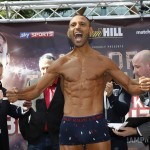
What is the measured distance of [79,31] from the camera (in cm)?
263

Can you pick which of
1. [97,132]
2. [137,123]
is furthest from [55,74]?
[137,123]

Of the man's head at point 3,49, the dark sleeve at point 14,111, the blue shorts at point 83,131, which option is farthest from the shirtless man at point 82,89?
the man's head at point 3,49

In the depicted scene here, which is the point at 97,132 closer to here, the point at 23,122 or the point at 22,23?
the point at 23,122

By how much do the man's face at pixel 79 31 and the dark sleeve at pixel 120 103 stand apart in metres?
1.25

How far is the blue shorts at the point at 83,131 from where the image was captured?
2.61 meters

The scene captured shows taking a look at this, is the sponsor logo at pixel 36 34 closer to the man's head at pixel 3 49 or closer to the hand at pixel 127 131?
the man's head at pixel 3 49

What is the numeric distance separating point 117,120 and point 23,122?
3.26ft

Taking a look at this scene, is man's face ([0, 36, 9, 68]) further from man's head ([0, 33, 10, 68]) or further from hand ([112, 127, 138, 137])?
hand ([112, 127, 138, 137])

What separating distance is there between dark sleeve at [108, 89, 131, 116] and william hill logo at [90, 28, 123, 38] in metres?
0.91

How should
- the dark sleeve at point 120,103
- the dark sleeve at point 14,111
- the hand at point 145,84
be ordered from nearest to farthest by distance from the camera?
the hand at point 145,84 < the dark sleeve at point 120,103 < the dark sleeve at point 14,111

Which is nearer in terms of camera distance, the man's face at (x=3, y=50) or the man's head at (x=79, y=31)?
the man's head at (x=79, y=31)

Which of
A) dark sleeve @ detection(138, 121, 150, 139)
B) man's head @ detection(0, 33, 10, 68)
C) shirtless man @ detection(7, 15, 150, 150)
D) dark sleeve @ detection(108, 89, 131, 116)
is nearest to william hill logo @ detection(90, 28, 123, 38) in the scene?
dark sleeve @ detection(108, 89, 131, 116)

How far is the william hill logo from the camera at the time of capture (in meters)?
4.68

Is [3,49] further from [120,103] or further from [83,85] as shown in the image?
[83,85]
